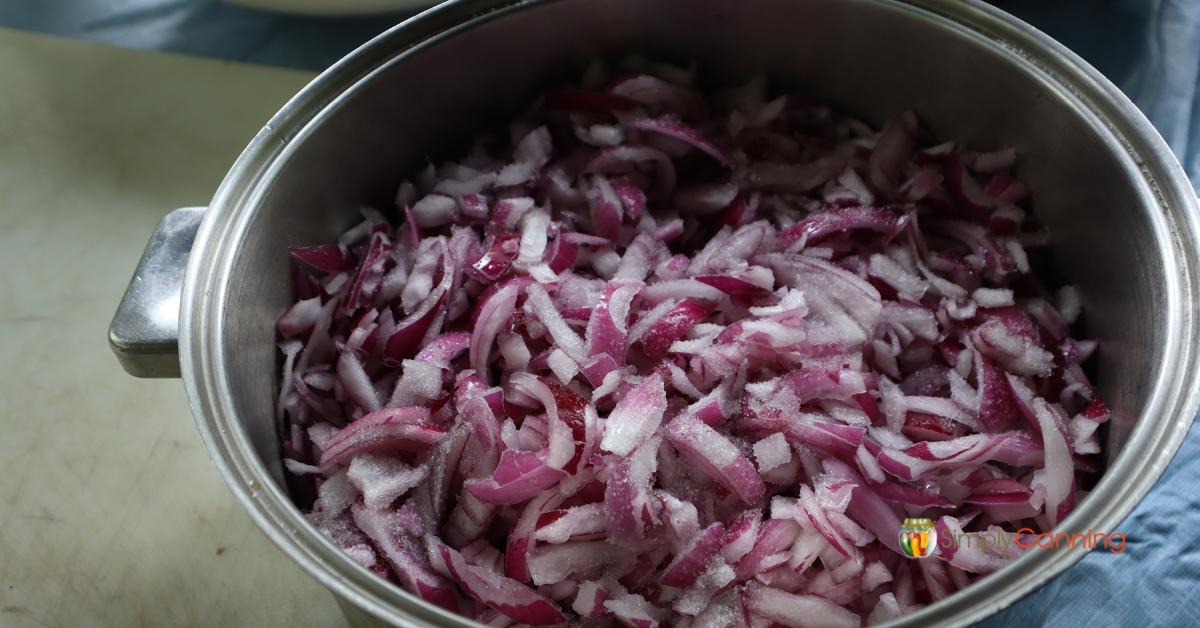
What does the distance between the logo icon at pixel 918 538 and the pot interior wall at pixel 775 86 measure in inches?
7.2

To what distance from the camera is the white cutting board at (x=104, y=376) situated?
0.92 m

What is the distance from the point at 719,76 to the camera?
3.52 feet

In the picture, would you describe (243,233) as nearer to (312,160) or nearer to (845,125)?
(312,160)

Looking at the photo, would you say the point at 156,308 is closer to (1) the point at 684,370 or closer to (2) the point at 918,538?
(1) the point at 684,370

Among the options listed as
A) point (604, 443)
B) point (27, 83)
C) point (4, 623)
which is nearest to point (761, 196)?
point (604, 443)

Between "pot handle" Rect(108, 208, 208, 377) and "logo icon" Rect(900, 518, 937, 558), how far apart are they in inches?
24.9

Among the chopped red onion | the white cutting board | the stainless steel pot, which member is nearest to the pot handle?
the stainless steel pot

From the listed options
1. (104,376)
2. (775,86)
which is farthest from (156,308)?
(775,86)

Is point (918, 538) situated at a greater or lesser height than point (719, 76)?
lesser

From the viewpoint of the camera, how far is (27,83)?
1.32 m

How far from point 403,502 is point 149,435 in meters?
0.45

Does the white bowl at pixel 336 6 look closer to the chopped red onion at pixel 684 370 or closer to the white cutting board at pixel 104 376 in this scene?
the white cutting board at pixel 104 376

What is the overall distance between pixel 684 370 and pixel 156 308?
1.56 ft

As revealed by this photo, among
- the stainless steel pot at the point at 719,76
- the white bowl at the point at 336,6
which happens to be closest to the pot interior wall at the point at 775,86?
the stainless steel pot at the point at 719,76
